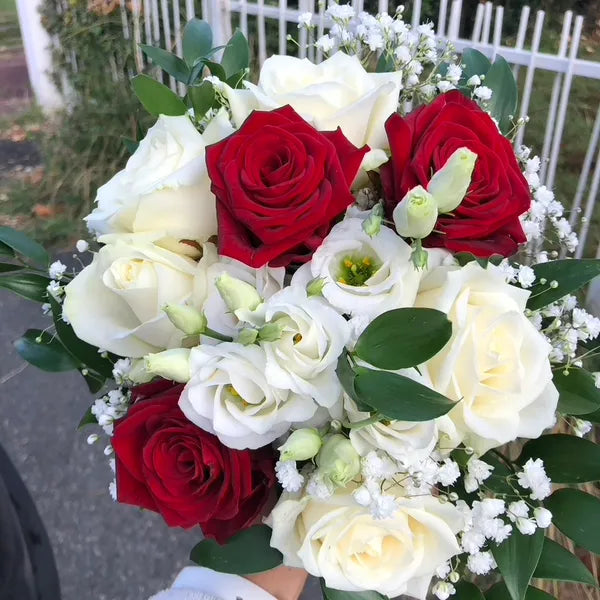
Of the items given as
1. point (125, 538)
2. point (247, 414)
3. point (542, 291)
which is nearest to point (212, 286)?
point (247, 414)

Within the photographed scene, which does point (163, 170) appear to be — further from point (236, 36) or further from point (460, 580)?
point (460, 580)

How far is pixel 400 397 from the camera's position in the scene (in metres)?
0.67

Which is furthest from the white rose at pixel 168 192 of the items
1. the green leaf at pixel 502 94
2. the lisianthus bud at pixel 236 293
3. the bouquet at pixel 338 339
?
the green leaf at pixel 502 94

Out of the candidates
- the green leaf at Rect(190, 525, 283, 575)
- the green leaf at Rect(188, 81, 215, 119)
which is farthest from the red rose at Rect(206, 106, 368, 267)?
the green leaf at Rect(190, 525, 283, 575)

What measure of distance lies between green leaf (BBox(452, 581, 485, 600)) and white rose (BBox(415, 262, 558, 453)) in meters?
0.26

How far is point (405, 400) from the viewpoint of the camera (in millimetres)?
672

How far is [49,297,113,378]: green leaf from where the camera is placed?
931 mm

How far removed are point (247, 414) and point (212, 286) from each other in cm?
15

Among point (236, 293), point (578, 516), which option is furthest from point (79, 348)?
point (578, 516)

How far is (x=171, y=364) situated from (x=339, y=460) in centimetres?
19

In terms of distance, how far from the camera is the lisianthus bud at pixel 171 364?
696 mm

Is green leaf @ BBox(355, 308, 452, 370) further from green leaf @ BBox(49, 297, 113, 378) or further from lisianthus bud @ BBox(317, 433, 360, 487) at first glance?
green leaf @ BBox(49, 297, 113, 378)

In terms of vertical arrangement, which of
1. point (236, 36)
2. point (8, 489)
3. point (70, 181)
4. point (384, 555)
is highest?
point (236, 36)

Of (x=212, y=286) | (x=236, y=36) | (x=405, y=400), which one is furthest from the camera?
(x=236, y=36)
